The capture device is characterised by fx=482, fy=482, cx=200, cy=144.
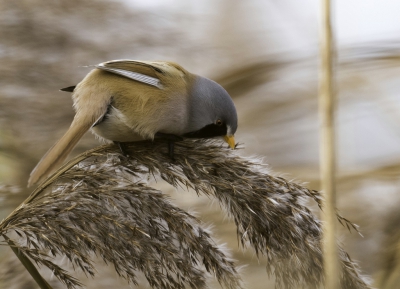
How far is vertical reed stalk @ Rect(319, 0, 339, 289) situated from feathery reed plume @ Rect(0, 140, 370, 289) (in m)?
0.28

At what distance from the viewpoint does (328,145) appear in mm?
1229

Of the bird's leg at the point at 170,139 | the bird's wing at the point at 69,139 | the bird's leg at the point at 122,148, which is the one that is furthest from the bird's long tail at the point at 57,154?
the bird's leg at the point at 170,139

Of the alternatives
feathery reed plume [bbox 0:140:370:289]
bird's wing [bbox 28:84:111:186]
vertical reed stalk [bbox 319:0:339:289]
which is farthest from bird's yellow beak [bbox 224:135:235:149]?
vertical reed stalk [bbox 319:0:339:289]

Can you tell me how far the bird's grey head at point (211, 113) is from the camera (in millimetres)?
2043

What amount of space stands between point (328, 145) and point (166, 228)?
63cm

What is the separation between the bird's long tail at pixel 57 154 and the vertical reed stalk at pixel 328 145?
0.85 meters

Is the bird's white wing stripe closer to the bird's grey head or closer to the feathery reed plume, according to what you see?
the bird's grey head

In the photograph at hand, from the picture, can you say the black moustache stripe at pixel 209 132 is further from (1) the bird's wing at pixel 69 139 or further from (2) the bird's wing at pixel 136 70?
(1) the bird's wing at pixel 69 139

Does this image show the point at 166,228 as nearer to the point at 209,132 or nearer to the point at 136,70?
the point at 209,132

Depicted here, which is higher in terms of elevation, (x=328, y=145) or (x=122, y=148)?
(x=328, y=145)

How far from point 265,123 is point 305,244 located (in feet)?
3.44

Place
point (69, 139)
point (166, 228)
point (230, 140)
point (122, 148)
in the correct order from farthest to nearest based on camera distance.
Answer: point (230, 140) < point (122, 148) < point (69, 139) < point (166, 228)

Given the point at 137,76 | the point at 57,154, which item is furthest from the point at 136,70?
the point at 57,154

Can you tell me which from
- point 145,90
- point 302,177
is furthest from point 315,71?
point 145,90
